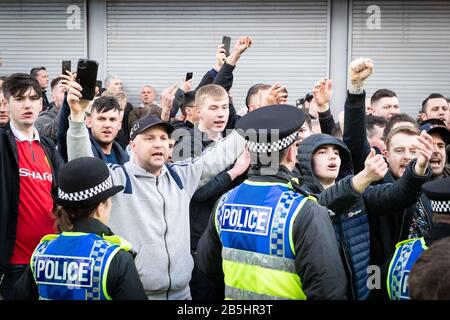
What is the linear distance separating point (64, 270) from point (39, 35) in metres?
11.4

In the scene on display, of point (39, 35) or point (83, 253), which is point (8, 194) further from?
point (39, 35)

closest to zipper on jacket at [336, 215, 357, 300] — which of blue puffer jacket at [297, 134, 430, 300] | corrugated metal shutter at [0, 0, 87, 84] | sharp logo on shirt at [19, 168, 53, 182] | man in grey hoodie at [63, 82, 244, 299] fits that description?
blue puffer jacket at [297, 134, 430, 300]

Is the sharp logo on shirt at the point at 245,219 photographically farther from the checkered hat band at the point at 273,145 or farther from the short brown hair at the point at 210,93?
the short brown hair at the point at 210,93

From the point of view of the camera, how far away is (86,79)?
479 centimetres

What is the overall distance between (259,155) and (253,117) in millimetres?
243

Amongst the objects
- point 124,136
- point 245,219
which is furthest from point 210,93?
point 124,136

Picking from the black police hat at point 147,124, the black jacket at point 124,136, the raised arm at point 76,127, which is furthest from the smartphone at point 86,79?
the black jacket at point 124,136

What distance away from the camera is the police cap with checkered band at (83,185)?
3816mm

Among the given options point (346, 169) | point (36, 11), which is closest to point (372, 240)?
point (346, 169)

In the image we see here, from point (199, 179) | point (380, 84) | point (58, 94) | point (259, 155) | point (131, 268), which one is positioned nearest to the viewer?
point (131, 268)

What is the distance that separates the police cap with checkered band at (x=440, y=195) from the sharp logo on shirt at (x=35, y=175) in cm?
285

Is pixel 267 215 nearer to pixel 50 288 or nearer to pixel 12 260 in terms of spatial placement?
pixel 50 288

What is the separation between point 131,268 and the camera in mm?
3646

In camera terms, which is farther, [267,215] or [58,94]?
[58,94]
